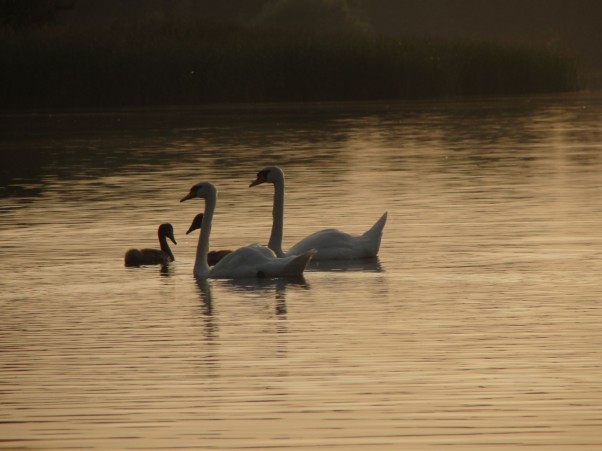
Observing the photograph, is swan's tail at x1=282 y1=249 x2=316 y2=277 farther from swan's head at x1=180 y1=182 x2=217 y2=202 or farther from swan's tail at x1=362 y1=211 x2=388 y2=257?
swan's head at x1=180 y1=182 x2=217 y2=202

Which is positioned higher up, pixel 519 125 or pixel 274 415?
pixel 274 415

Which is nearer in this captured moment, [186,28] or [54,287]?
[54,287]

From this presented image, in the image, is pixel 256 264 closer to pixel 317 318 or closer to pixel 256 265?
pixel 256 265

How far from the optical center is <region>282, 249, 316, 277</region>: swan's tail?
43.6 ft

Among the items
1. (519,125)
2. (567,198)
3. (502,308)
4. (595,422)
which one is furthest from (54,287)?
(519,125)

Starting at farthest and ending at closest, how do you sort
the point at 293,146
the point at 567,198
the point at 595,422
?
1. the point at 293,146
2. the point at 567,198
3. the point at 595,422

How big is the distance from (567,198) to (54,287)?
825 cm

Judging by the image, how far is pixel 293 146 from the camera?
32.2 metres

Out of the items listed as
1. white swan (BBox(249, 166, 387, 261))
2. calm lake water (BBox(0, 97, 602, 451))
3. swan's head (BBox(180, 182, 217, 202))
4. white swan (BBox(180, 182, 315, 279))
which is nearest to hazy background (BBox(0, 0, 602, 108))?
calm lake water (BBox(0, 97, 602, 451))

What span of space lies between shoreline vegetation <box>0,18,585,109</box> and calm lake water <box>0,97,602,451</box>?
19.2m

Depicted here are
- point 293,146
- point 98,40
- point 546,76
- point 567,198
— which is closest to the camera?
point 567,198

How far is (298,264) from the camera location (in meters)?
13.4

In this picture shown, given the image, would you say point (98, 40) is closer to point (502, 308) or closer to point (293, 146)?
point (293, 146)

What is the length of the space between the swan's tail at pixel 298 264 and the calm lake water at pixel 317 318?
140 millimetres
